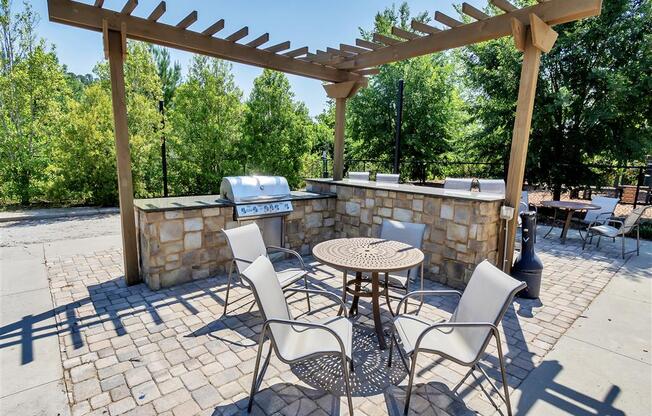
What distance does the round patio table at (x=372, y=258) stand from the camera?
239 centimetres

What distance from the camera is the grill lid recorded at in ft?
13.3

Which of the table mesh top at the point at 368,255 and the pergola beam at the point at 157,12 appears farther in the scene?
the pergola beam at the point at 157,12

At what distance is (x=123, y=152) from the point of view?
11.3ft

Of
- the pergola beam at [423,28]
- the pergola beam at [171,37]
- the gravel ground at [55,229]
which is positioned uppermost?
the pergola beam at [423,28]

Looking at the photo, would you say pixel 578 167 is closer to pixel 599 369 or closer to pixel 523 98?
pixel 523 98

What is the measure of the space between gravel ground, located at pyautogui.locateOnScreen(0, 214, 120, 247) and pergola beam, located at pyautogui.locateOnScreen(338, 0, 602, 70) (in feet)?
18.2

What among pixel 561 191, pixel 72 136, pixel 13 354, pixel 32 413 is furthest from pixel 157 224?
pixel 561 191

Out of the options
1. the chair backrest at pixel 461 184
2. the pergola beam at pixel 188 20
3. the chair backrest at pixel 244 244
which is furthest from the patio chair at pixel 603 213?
the pergola beam at pixel 188 20

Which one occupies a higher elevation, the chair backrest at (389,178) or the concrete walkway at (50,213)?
the chair backrest at (389,178)

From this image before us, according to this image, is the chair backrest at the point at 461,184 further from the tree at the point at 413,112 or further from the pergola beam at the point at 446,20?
the tree at the point at 413,112

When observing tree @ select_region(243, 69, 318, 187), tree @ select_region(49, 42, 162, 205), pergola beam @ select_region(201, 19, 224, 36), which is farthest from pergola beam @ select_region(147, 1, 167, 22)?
tree @ select_region(243, 69, 318, 187)

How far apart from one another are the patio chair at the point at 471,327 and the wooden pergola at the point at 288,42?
1943mm

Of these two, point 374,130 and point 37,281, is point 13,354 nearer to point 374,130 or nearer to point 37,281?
point 37,281

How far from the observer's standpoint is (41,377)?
2.15m
